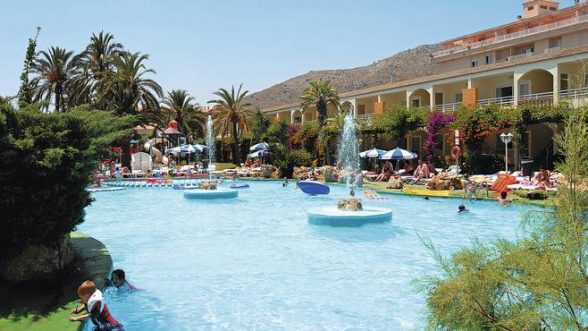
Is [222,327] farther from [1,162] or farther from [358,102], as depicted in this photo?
[358,102]

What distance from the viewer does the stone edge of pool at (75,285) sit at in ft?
18.9

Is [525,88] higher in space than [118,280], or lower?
higher

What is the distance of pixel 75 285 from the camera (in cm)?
727

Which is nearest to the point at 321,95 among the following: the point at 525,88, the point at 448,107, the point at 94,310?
the point at 448,107

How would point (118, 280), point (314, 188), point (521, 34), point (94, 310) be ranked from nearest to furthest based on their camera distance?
point (94, 310), point (118, 280), point (314, 188), point (521, 34)

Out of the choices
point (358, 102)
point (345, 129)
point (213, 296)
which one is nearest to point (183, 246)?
point (213, 296)

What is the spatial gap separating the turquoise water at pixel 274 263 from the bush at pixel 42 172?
148cm

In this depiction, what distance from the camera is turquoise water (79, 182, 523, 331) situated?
7.41 meters

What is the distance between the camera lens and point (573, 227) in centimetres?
282

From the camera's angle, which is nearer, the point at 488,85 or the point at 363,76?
the point at 488,85

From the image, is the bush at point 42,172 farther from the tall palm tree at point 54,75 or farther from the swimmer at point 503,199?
the tall palm tree at point 54,75

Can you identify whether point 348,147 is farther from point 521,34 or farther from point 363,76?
point 363,76

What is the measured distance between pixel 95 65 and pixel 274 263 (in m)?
34.4

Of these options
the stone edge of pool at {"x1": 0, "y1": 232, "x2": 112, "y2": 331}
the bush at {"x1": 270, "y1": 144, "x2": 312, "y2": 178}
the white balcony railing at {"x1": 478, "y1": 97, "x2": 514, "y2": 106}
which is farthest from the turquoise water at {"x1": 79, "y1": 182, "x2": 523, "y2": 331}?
the white balcony railing at {"x1": 478, "y1": 97, "x2": 514, "y2": 106}
